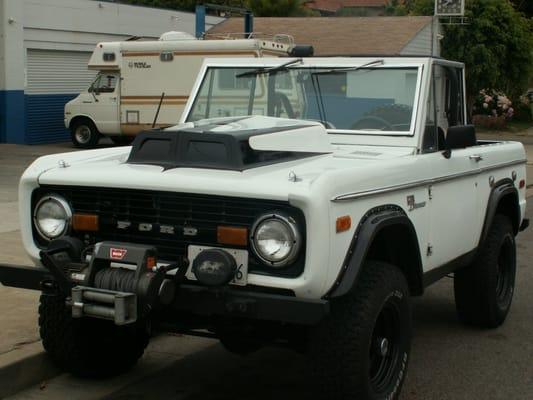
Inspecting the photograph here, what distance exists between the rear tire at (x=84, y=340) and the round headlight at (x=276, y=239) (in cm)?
93

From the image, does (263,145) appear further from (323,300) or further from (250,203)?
(323,300)

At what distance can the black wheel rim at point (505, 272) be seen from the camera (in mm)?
6672

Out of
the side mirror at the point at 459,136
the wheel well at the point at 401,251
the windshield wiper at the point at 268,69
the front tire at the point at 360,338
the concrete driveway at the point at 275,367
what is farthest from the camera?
the windshield wiper at the point at 268,69

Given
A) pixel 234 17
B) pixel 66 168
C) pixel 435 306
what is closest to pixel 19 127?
pixel 234 17

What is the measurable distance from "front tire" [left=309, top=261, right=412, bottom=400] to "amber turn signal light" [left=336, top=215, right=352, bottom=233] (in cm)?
33

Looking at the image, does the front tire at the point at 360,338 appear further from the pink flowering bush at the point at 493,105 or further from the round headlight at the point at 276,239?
the pink flowering bush at the point at 493,105

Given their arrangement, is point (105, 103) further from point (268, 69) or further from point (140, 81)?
point (268, 69)

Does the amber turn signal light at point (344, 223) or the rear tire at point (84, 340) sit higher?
the amber turn signal light at point (344, 223)

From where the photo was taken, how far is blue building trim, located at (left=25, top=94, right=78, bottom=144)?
21719 millimetres

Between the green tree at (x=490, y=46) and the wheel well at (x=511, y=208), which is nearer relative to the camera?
the wheel well at (x=511, y=208)

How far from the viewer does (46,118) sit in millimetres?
22406

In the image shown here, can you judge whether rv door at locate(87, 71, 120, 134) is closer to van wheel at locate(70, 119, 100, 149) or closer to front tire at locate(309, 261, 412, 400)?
van wheel at locate(70, 119, 100, 149)

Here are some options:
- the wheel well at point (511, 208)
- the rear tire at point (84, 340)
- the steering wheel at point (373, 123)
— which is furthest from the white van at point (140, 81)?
the rear tire at point (84, 340)

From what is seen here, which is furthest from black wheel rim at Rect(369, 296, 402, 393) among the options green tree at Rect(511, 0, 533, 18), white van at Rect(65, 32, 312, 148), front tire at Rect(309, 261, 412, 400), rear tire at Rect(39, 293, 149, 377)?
green tree at Rect(511, 0, 533, 18)
